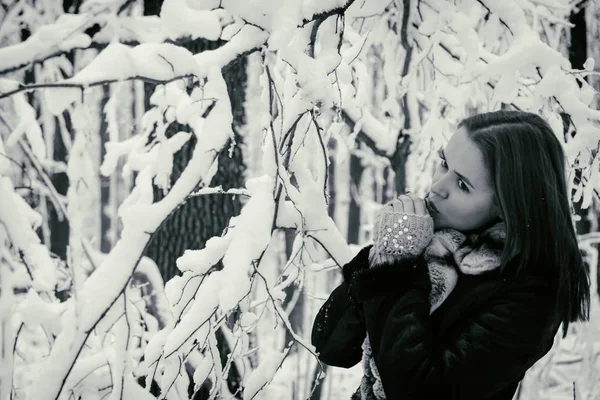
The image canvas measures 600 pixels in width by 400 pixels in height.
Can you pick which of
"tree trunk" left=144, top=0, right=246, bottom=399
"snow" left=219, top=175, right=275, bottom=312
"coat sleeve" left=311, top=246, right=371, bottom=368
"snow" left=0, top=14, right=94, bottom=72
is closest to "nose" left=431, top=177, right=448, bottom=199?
"coat sleeve" left=311, top=246, right=371, bottom=368

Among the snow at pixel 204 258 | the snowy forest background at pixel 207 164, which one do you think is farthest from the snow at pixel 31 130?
the snow at pixel 204 258

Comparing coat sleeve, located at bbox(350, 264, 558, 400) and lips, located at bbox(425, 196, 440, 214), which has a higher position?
lips, located at bbox(425, 196, 440, 214)

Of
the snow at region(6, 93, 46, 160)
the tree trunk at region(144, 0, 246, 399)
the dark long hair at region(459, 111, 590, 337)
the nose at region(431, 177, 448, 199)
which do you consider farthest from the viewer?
the tree trunk at region(144, 0, 246, 399)

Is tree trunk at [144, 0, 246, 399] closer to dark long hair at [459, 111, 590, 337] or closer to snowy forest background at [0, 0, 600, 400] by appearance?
snowy forest background at [0, 0, 600, 400]

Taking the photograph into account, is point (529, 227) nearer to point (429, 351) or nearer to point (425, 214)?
point (425, 214)

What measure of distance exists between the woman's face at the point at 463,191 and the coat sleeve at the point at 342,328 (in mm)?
244

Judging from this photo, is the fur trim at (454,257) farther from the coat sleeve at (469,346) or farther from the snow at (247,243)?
the snow at (247,243)

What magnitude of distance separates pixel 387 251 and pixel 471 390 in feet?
1.16

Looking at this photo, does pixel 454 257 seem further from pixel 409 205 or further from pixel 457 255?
pixel 409 205

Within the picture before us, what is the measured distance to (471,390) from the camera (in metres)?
1.03

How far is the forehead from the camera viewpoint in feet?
3.87

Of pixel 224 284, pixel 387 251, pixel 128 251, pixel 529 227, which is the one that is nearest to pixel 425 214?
pixel 387 251

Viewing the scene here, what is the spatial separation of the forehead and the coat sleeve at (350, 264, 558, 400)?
0.85 ft

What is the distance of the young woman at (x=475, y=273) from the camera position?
3.43 feet
